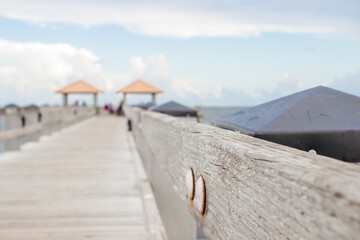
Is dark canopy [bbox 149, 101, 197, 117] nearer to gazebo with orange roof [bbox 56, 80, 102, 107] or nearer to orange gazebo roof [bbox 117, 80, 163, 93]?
orange gazebo roof [bbox 117, 80, 163, 93]

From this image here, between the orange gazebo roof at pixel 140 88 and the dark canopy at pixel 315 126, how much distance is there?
4033 cm

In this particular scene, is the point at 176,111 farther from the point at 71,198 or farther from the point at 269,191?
the point at 269,191

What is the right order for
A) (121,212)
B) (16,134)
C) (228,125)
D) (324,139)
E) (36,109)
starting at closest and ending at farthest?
1. (324,139)
2. (228,125)
3. (121,212)
4. (16,134)
5. (36,109)

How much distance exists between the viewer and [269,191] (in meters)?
0.86

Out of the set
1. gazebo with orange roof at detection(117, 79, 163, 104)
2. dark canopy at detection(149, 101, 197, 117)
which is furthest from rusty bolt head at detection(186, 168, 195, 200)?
gazebo with orange roof at detection(117, 79, 163, 104)

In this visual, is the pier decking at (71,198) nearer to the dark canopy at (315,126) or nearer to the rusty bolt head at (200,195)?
the rusty bolt head at (200,195)

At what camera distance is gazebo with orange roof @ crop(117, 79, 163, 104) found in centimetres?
4209

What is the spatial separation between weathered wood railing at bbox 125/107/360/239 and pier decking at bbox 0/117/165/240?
2077mm

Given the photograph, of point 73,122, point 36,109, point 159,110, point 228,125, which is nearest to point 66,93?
point 73,122

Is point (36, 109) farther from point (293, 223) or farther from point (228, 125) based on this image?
point (293, 223)

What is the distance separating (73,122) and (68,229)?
17.0 meters

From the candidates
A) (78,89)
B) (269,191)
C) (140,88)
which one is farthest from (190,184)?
(78,89)

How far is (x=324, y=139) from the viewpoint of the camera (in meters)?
1.45

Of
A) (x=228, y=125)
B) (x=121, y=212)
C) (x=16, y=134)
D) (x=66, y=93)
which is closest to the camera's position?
(x=228, y=125)
